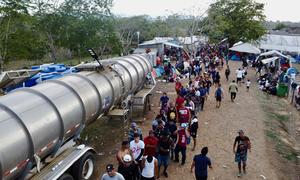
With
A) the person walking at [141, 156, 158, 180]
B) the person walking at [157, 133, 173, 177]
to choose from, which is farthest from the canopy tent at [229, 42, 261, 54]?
the person walking at [141, 156, 158, 180]

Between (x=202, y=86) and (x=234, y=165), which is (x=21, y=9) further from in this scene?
(x=234, y=165)

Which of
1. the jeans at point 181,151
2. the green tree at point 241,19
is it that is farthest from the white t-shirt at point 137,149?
the green tree at point 241,19

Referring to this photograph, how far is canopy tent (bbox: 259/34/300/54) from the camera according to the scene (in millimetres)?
48094

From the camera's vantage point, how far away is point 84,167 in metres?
9.27

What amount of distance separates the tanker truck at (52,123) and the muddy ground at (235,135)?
1903 millimetres

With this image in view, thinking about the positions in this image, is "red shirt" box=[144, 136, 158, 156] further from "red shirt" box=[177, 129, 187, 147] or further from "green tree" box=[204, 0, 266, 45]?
"green tree" box=[204, 0, 266, 45]

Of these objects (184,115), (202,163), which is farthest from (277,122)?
(202,163)

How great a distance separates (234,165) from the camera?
11.3 m

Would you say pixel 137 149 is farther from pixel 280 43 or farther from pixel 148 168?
pixel 280 43

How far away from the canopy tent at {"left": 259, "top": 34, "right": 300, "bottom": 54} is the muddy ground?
29.3 m

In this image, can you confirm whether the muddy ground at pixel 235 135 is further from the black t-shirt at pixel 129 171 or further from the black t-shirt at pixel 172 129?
the black t-shirt at pixel 129 171

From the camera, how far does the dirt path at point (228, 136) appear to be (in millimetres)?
10816

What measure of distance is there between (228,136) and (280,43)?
40.6 meters

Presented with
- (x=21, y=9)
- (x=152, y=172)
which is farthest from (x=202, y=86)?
(x=21, y=9)
